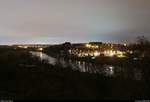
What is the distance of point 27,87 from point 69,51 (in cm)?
3021

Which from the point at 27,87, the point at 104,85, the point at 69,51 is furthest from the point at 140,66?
the point at 69,51

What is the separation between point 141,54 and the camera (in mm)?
14086

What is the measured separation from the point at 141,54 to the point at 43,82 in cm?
426

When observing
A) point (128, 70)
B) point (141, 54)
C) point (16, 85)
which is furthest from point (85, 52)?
point (16, 85)

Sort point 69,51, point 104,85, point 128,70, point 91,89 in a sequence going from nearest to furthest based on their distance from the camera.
Result: point 91,89 < point 104,85 < point 128,70 < point 69,51

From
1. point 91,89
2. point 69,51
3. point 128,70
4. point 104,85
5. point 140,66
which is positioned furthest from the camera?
point 69,51

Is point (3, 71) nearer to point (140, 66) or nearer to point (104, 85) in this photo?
point (104, 85)

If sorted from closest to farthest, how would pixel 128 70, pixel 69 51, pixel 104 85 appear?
1. pixel 104 85
2. pixel 128 70
3. pixel 69 51

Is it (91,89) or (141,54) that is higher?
(141,54)

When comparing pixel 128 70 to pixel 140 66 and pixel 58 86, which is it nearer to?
pixel 140 66

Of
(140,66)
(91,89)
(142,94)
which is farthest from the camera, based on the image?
(140,66)

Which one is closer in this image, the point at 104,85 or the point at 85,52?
the point at 104,85

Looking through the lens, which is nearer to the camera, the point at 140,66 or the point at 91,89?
the point at 91,89

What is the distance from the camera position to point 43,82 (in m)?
12.4
